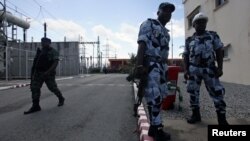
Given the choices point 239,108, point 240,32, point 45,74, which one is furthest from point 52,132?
point 240,32

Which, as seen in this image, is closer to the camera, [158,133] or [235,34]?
[158,133]

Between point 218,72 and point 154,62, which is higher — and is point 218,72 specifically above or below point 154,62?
below

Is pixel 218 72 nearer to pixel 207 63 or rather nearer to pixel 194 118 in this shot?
pixel 207 63

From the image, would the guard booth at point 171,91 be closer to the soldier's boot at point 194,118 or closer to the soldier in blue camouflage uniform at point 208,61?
the soldier's boot at point 194,118

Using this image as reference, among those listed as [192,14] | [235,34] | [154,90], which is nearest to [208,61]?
[154,90]

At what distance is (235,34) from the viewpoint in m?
18.0

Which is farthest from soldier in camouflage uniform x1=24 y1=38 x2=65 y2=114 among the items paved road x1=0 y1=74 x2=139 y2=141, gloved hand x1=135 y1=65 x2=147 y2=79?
gloved hand x1=135 y1=65 x2=147 y2=79

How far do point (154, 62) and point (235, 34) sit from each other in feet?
45.8

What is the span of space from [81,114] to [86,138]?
258 cm

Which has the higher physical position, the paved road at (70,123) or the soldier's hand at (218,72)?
the soldier's hand at (218,72)

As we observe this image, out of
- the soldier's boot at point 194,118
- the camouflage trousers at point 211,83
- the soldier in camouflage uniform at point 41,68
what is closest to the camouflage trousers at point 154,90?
the camouflage trousers at point 211,83

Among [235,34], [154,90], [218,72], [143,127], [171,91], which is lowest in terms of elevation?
[143,127]

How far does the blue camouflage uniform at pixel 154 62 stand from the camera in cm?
503

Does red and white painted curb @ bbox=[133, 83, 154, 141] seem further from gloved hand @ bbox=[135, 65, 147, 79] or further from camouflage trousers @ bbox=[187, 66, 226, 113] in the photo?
camouflage trousers @ bbox=[187, 66, 226, 113]
